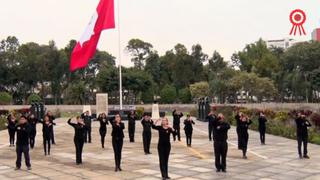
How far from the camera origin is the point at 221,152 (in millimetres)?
12898

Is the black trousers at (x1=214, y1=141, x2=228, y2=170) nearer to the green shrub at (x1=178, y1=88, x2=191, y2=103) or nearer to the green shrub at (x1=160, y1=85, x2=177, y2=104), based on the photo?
the green shrub at (x1=160, y1=85, x2=177, y2=104)

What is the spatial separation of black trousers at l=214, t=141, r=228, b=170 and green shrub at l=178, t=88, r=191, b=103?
64118mm

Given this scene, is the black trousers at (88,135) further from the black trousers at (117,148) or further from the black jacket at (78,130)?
the black trousers at (117,148)

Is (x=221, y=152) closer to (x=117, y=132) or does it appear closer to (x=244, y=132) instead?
(x=117, y=132)

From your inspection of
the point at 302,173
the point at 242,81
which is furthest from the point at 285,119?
the point at 242,81

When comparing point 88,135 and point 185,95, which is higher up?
point 185,95

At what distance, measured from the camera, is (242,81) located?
66812 millimetres

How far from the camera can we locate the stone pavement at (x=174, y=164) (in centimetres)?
1260

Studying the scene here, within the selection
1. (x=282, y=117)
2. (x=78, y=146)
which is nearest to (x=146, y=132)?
(x=78, y=146)

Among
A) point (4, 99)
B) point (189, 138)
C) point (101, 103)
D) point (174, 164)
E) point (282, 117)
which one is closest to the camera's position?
point (174, 164)

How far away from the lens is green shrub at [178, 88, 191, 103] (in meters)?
77.4

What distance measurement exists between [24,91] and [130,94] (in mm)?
21601

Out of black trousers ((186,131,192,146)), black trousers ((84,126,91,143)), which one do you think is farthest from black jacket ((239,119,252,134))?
black trousers ((84,126,91,143))

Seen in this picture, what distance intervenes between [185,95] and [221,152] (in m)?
64.6
